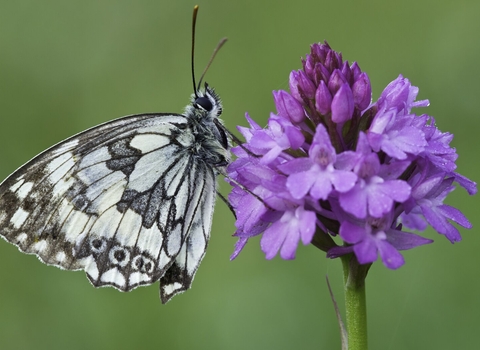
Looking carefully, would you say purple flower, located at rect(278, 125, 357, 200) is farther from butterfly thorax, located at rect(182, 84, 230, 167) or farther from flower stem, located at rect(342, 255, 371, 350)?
butterfly thorax, located at rect(182, 84, 230, 167)

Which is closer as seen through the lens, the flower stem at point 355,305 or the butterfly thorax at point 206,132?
the flower stem at point 355,305

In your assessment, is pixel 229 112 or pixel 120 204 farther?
pixel 229 112

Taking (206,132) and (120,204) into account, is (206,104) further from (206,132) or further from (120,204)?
(120,204)

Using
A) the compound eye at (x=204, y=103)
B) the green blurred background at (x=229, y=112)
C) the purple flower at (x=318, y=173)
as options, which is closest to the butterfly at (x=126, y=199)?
the compound eye at (x=204, y=103)

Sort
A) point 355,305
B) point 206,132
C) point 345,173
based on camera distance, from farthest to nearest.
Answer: point 206,132
point 355,305
point 345,173

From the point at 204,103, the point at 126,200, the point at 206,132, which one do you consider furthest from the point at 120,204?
the point at 204,103

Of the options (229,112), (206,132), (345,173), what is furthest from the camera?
(229,112)

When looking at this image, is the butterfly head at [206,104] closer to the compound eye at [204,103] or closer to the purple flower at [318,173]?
the compound eye at [204,103]
